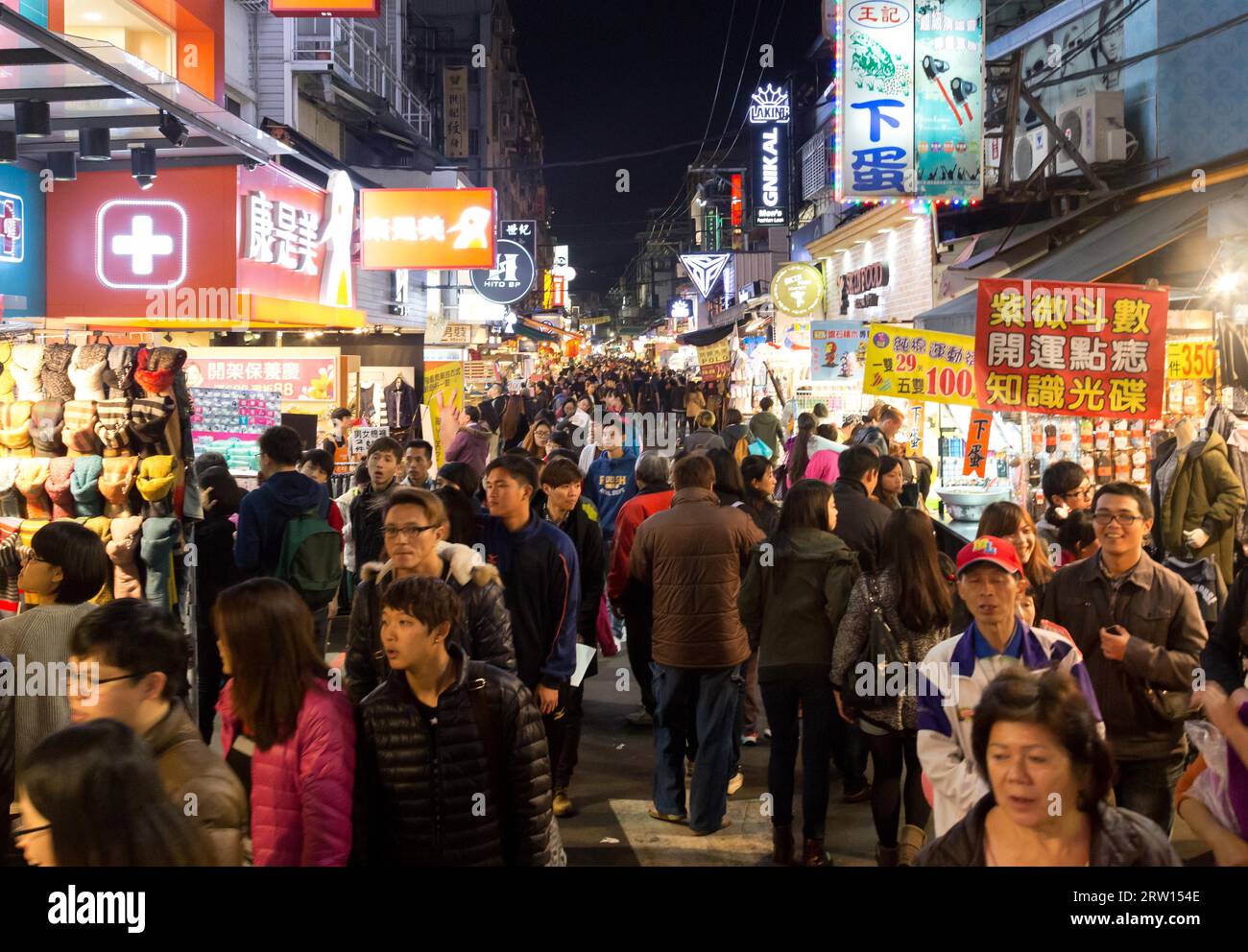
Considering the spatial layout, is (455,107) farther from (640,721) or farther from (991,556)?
(991,556)

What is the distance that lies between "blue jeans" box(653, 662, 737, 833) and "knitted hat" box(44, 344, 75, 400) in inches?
153

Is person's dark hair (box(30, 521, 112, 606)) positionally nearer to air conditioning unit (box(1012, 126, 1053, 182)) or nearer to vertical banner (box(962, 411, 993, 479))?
vertical banner (box(962, 411, 993, 479))

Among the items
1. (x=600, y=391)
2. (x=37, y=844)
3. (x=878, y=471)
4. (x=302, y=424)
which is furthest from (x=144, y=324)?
(x=600, y=391)

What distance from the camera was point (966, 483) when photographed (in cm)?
1159

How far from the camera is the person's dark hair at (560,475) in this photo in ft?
23.0

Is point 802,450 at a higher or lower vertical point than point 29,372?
lower

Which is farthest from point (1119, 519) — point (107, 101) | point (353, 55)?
point (353, 55)

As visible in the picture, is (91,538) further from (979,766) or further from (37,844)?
(979,766)

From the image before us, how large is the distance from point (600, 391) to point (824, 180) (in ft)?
27.0

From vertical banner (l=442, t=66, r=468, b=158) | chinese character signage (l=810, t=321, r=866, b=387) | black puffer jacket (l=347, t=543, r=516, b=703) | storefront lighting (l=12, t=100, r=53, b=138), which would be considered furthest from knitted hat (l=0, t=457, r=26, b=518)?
vertical banner (l=442, t=66, r=468, b=158)

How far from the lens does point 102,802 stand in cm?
234

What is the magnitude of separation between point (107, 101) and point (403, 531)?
5790 millimetres

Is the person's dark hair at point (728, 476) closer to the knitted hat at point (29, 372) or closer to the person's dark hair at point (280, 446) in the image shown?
the person's dark hair at point (280, 446)

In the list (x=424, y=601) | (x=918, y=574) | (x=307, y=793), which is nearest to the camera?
(x=307, y=793)
